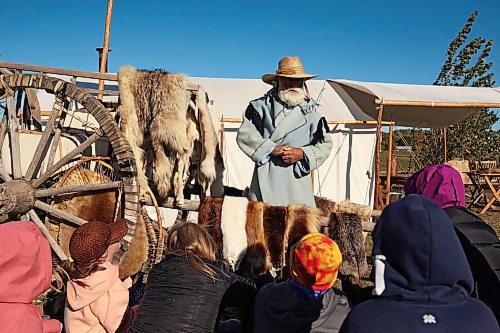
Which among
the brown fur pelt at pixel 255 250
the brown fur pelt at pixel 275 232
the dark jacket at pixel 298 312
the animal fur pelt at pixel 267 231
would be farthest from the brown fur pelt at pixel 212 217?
the dark jacket at pixel 298 312

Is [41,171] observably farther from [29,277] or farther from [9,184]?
[29,277]

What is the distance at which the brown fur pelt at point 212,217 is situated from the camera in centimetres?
302

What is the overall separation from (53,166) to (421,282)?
2.69m

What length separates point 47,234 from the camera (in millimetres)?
3227

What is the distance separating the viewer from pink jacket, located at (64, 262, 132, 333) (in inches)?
91.4

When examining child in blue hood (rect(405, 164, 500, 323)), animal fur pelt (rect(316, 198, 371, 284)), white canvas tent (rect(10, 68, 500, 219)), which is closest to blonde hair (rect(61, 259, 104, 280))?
animal fur pelt (rect(316, 198, 371, 284))

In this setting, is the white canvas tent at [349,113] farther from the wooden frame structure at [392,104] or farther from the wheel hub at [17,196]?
the wheel hub at [17,196]

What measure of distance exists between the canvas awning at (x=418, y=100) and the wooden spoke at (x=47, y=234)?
206 inches

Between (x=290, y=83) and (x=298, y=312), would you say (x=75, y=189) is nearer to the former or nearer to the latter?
(x=290, y=83)

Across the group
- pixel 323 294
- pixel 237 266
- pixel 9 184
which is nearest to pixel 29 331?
pixel 323 294

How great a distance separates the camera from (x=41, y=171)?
141 inches

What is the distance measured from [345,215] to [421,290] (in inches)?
61.2

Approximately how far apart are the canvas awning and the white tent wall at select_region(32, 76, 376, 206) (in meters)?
0.28

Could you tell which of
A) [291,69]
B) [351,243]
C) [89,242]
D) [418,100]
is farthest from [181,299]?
[418,100]
